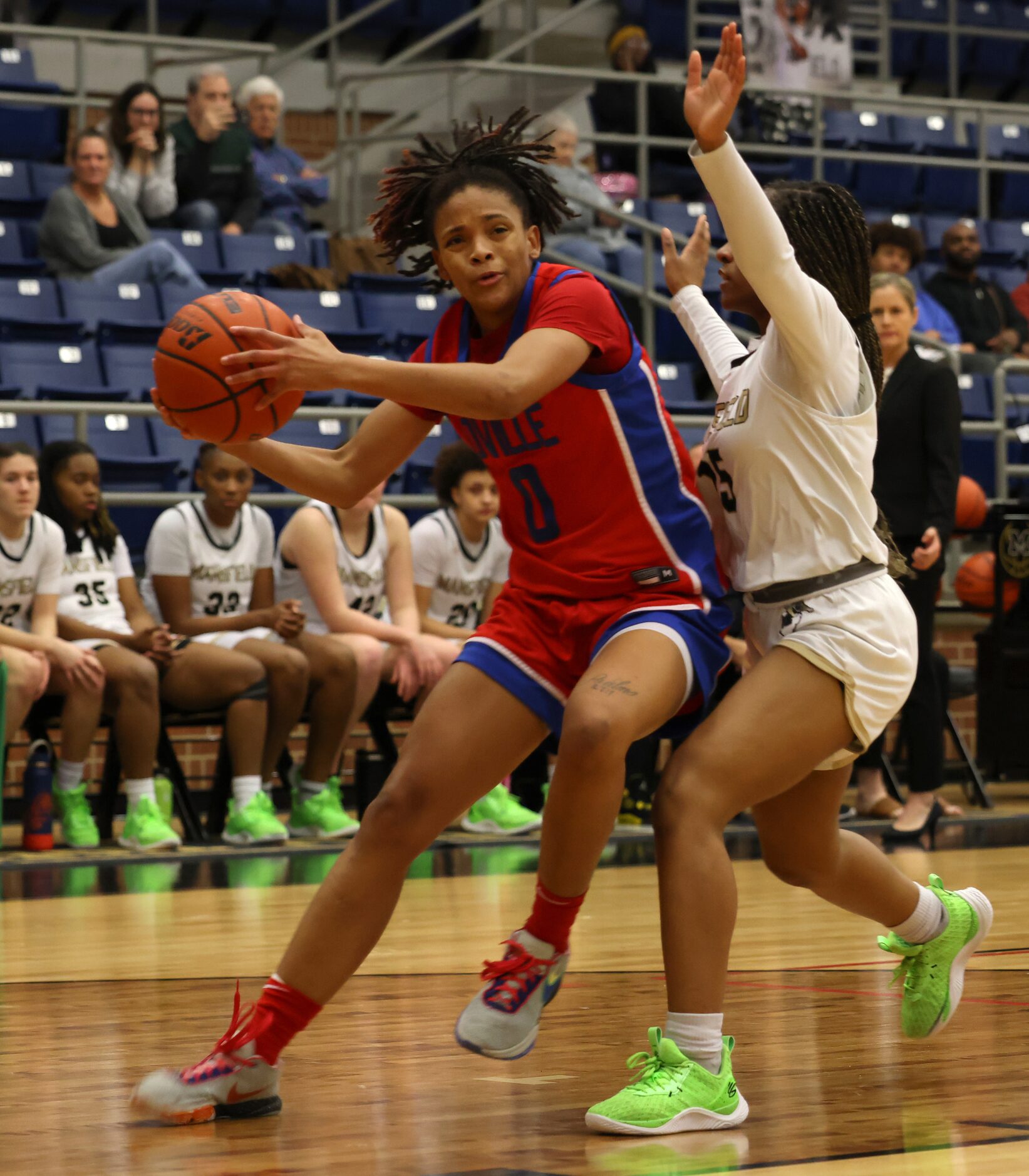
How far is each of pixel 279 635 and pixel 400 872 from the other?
176 inches

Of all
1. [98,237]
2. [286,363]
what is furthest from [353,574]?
[286,363]

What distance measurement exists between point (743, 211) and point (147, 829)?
185 inches

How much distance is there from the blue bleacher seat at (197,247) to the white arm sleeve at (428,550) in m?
3.19

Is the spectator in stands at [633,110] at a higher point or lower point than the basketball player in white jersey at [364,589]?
higher

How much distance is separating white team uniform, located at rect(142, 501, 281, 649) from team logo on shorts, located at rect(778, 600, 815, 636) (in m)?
4.45

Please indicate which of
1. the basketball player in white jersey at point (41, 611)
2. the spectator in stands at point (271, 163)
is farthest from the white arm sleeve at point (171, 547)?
the spectator in stands at point (271, 163)

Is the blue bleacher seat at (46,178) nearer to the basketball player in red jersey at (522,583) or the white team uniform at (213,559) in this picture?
the white team uniform at (213,559)

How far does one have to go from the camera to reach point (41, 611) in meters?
7.21

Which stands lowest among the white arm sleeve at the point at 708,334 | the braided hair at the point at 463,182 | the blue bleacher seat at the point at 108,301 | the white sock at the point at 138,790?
the white sock at the point at 138,790

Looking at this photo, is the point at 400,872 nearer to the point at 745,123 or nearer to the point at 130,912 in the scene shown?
the point at 130,912

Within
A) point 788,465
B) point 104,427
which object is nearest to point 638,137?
point 104,427

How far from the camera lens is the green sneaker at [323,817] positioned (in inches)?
294

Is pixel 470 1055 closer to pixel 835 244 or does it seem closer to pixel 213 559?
pixel 835 244

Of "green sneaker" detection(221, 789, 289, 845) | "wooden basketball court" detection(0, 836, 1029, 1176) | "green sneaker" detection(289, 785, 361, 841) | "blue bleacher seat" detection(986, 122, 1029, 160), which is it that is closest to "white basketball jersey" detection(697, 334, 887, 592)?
"wooden basketball court" detection(0, 836, 1029, 1176)
